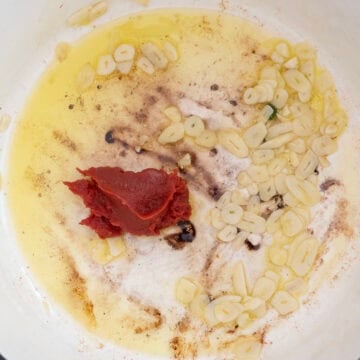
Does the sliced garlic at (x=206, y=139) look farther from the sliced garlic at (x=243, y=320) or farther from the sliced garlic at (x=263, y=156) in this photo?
the sliced garlic at (x=243, y=320)

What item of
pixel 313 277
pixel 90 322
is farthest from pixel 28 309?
pixel 313 277

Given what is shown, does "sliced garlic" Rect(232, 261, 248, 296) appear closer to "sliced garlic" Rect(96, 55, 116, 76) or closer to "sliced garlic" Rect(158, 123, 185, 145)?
"sliced garlic" Rect(158, 123, 185, 145)

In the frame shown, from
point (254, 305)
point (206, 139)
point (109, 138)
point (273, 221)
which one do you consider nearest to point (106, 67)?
point (109, 138)

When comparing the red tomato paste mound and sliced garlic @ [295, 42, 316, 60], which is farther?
sliced garlic @ [295, 42, 316, 60]

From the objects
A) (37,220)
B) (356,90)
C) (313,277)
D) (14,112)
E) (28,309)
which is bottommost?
(28,309)

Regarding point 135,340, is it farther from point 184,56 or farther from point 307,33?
point 307,33

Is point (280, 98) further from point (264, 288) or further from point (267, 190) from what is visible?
point (264, 288)

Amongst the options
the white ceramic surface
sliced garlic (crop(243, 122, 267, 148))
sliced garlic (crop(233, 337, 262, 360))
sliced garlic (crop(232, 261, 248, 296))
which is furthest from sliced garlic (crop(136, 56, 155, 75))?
sliced garlic (crop(233, 337, 262, 360))
